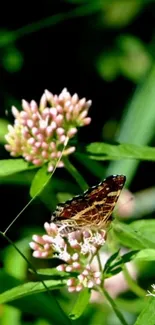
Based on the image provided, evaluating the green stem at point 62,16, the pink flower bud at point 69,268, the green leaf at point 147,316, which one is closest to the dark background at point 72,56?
the green stem at point 62,16

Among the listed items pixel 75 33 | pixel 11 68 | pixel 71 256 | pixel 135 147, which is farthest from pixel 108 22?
pixel 71 256

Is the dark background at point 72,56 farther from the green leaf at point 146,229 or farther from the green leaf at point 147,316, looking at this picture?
the green leaf at point 147,316

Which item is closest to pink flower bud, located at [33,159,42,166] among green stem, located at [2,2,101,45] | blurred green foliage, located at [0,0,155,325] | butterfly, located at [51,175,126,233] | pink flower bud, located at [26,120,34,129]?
pink flower bud, located at [26,120,34,129]

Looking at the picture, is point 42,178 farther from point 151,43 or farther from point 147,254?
point 151,43

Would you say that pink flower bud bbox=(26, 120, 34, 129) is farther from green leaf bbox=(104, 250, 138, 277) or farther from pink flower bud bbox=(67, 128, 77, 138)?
green leaf bbox=(104, 250, 138, 277)

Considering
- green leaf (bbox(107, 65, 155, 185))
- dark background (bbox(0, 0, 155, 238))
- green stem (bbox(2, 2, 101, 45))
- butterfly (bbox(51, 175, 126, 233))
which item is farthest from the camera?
dark background (bbox(0, 0, 155, 238))

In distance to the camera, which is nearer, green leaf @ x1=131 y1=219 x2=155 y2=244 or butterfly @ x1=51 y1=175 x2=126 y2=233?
butterfly @ x1=51 y1=175 x2=126 y2=233
